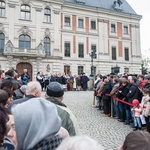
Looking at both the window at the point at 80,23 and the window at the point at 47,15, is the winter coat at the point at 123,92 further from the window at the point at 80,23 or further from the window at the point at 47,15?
the window at the point at 80,23

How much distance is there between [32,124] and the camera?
1774 millimetres

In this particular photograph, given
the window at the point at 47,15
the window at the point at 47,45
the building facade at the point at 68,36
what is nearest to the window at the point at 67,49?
the building facade at the point at 68,36

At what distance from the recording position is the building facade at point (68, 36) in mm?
27266

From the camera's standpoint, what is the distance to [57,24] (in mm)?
29906

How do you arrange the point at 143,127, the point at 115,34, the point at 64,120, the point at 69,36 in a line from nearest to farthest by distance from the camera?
the point at 64,120 < the point at 143,127 < the point at 69,36 < the point at 115,34

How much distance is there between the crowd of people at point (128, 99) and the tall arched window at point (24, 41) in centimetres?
1976

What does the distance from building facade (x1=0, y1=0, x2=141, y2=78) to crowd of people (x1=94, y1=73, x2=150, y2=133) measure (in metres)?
18.8

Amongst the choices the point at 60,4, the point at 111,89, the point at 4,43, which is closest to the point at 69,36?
the point at 60,4

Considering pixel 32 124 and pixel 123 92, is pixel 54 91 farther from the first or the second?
pixel 123 92

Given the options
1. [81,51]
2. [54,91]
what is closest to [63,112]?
[54,91]

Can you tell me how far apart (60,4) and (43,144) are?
30194 millimetres

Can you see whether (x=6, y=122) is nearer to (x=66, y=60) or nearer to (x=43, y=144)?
(x=43, y=144)

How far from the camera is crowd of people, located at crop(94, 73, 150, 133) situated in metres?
6.76

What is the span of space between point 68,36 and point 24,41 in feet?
21.3
